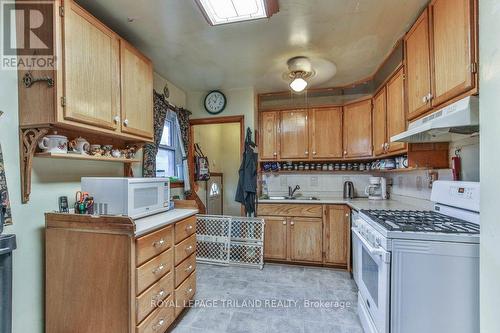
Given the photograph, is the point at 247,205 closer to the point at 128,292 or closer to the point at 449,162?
the point at 128,292

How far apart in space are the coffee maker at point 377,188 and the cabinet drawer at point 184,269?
2375 millimetres

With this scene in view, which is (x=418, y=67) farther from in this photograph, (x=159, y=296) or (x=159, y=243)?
(x=159, y=296)

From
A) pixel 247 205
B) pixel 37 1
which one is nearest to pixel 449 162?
pixel 247 205

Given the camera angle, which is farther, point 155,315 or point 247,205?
point 247,205

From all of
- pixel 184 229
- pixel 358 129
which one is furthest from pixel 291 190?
pixel 184 229

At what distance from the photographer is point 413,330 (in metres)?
1.37

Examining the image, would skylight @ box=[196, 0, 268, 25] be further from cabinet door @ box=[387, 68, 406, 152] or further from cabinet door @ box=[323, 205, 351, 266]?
cabinet door @ box=[323, 205, 351, 266]

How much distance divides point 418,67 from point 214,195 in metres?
3.75

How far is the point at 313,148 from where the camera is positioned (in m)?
3.49

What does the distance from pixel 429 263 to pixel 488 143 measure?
729 mm

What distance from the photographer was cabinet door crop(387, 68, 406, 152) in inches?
89.6

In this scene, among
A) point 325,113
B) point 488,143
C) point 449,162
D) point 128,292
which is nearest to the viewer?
point 488,143

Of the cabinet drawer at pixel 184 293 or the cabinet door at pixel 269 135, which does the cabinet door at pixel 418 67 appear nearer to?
the cabinet door at pixel 269 135
